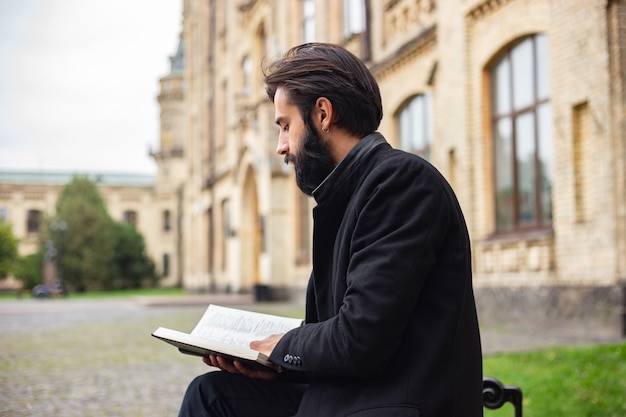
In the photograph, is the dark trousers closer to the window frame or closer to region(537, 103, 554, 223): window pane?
region(537, 103, 554, 223): window pane

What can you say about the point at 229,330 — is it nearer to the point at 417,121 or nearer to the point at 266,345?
the point at 266,345

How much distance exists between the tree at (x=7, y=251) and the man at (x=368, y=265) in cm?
5910

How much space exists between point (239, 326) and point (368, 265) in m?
0.88

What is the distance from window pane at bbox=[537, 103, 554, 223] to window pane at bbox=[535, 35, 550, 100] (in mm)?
205

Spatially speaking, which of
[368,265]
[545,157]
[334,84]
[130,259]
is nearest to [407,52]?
[545,157]

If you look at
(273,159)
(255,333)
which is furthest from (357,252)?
(273,159)

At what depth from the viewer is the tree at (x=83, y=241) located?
174 ft

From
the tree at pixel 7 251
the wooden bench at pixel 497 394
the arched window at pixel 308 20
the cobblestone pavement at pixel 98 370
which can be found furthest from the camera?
the tree at pixel 7 251

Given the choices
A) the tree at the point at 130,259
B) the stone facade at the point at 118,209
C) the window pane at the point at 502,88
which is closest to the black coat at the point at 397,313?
the window pane at the point at 502,88

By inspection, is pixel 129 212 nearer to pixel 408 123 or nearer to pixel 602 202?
pixel 408 123

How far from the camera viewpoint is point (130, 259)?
58.8 meters

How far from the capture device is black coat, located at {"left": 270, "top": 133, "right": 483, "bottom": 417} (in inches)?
83.0

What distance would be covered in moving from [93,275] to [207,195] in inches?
773

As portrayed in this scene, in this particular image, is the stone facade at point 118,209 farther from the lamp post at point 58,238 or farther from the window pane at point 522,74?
the window pane at point 522,74
